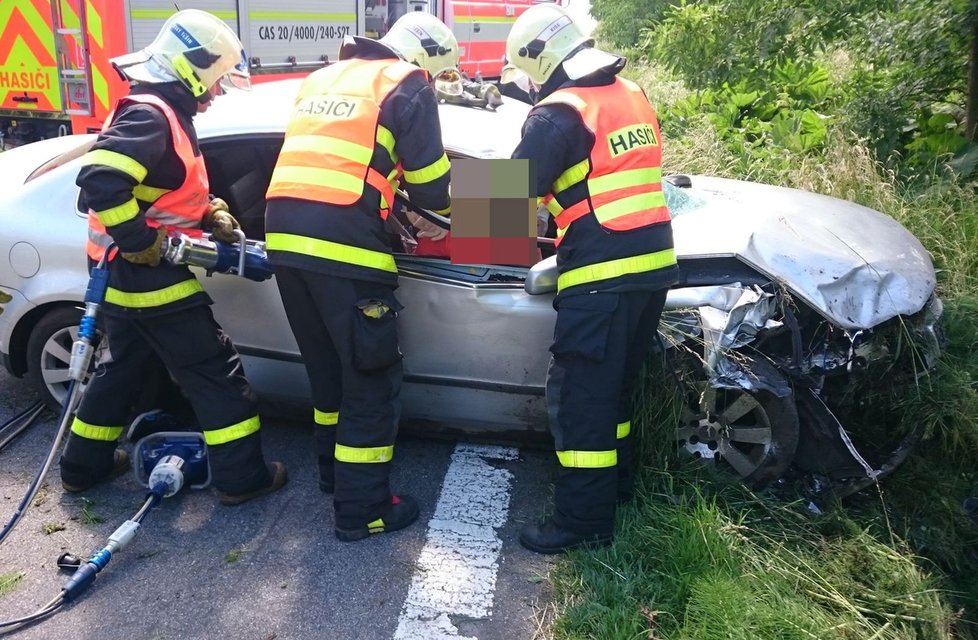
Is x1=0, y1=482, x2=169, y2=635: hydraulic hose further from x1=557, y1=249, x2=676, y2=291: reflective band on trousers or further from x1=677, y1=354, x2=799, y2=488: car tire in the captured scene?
x1=677, y1=354, x2=799, y2=488: car tire

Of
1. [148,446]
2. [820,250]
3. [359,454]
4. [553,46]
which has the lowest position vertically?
[148,446]

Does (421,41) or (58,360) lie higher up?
(421,41)

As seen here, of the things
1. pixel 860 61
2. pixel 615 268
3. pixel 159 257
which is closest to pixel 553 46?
pixel 615 268

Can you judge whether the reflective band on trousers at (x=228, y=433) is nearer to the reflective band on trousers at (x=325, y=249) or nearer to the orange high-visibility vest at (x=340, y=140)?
the reflective band on trousers at (x=325, y=249)

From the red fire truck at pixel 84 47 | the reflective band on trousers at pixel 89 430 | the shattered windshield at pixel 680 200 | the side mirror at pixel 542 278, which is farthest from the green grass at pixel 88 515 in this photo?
the red fire truck at pixel 84 47

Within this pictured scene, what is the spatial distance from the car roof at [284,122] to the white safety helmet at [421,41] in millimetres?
378

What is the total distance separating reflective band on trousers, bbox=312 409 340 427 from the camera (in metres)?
3.38

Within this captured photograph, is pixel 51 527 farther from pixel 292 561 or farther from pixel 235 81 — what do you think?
pixel 235 81

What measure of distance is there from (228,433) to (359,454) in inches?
23.3

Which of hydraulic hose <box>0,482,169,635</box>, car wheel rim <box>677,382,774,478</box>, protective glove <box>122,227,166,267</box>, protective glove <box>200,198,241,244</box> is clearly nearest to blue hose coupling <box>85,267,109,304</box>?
protective glove <box>122,227,166,267</box>

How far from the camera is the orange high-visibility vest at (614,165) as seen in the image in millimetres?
2883

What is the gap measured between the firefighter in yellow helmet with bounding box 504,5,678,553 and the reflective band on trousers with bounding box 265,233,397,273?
2.09 feet

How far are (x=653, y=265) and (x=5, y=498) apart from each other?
9.11ft

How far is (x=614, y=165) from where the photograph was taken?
2.90m
